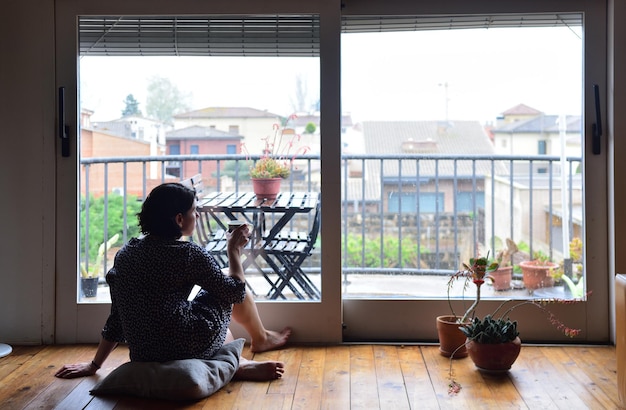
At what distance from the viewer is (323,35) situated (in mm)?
3473

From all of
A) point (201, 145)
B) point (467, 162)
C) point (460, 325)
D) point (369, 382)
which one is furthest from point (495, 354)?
point (201, 145)

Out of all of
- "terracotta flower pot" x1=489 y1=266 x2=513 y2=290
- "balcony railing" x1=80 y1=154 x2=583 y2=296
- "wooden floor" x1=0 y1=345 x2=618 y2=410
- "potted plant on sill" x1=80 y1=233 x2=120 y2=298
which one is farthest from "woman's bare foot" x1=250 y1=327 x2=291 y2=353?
"terracotta flower pot" x1=489 y1=266 x2=513 y2=290

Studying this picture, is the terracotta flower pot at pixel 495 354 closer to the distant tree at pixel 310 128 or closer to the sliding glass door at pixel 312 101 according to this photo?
the sliding glass door at pixel 312 101

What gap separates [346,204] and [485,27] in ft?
4.40

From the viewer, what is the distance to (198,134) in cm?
359

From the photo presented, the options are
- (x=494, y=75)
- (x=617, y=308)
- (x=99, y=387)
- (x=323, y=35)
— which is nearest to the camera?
(x=617, y=308)

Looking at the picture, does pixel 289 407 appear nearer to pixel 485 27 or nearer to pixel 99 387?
pixel 99 387

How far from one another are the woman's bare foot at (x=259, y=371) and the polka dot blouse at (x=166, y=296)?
0.17 meters

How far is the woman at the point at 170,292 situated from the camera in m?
2.75

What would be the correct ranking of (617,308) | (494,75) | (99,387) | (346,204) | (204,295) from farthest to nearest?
(346,204), (494,75), (204,295), (99,387), (617,308)

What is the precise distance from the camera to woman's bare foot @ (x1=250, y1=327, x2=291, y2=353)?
3.36 meters

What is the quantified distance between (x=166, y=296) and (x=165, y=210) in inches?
13.5

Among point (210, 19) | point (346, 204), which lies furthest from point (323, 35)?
point (346, 204)

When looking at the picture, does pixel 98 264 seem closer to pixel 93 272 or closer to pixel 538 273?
pixel 93 272
